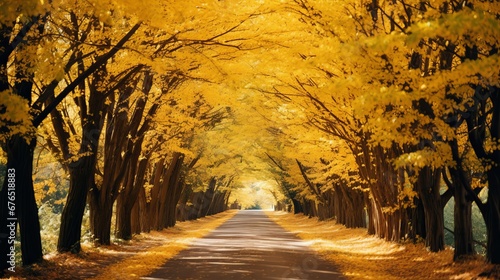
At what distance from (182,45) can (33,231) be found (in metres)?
5.37

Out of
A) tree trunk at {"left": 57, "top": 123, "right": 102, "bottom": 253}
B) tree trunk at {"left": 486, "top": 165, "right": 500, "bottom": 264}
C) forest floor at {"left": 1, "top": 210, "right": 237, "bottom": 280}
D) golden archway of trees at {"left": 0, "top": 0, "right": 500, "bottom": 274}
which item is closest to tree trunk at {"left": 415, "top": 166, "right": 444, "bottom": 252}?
golden archway of trees at {"left": 0, "top": 0, "right": 500, "bottom": 274}

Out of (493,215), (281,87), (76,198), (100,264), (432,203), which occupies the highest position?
(281,87)

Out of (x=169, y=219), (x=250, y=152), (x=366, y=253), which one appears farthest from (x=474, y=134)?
(x=250, y=152)

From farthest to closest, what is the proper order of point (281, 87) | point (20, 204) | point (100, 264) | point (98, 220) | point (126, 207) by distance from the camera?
point (126, 207) < point (281, 87) < point (98, 220) < point (100, 264) < point (20, 204)

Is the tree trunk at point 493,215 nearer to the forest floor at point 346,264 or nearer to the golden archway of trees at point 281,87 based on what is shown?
the golden archway of trees at point 281,87

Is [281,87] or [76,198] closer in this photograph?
[76,198]

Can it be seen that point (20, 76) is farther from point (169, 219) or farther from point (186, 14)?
point (169, 219)

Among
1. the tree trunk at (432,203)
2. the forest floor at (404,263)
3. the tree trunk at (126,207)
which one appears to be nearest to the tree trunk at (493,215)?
the forest floor at (404,263)

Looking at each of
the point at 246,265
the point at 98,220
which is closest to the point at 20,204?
the point at 246,265

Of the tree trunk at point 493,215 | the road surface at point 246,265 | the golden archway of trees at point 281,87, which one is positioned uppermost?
the golden archway of trees at point 281,87

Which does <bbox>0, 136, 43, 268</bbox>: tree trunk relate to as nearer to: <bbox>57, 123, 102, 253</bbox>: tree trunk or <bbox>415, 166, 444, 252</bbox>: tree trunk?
<bbox>57, 123, 102, 253</bbox>: tree trunk

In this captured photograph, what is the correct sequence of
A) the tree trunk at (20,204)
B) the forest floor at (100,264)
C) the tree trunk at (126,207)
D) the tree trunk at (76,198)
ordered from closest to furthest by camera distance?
the tree trunk at (20,204)
the forest floor at (100,264)
the tree trunk at (76,198)
the tree trunk at (126,207)

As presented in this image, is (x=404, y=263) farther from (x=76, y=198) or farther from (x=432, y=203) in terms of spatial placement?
(x=76, y=198)

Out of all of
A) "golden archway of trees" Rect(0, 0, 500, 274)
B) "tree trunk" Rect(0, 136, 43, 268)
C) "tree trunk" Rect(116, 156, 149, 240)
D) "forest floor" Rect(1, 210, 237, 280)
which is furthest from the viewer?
"tree trunk" Rect(116, 156, 149, 240)
